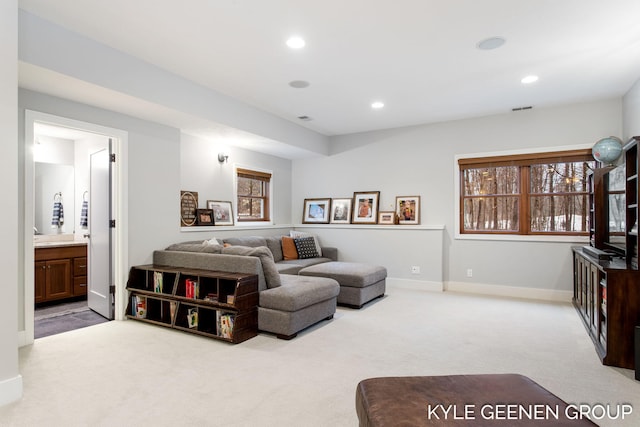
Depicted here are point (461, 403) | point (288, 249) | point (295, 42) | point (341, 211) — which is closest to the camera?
point (461, 403)

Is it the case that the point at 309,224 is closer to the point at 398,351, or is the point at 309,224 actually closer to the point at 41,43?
the point at 398,351

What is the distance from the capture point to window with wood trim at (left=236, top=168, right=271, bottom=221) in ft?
20.1

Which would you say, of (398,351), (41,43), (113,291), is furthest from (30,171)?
(398,351)

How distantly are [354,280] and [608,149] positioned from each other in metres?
3.45

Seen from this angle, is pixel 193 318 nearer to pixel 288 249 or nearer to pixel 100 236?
pixel 100 236

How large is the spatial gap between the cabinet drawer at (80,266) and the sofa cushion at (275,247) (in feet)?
8.52

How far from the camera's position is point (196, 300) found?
3.60 metres

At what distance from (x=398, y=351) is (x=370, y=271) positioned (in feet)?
5.71

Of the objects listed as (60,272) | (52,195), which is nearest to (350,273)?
(60,272)

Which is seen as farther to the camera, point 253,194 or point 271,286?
point 253,194

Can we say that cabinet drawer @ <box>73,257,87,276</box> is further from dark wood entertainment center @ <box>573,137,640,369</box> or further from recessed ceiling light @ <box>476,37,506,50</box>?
dark wood entertainment center @ <box>573,137,640,369</box>

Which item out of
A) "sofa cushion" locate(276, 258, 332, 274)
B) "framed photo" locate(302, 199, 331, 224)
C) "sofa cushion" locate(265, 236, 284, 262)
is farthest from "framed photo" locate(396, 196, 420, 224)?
"sofa cushion" locate(265, 236, 284, 262)

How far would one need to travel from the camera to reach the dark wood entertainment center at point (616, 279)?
274 cm

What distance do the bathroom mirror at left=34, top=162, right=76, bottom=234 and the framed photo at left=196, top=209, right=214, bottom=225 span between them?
7.09 ft
